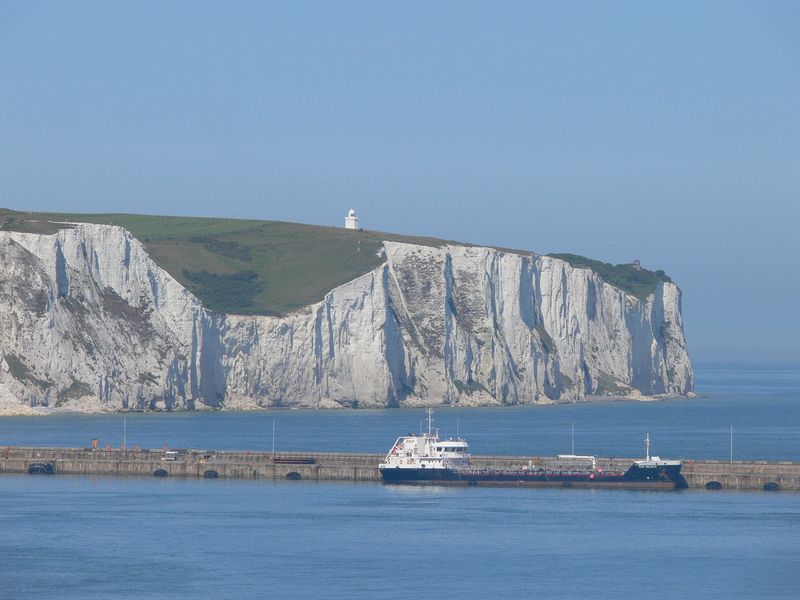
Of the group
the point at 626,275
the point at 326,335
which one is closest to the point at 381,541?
the point at 326,335

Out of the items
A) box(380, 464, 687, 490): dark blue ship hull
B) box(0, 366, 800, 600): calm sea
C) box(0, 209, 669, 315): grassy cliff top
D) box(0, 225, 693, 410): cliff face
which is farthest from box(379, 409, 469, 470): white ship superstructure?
box(0, 209, 669, 315): grassy cliff top

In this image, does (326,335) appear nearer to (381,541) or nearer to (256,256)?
(256,256)

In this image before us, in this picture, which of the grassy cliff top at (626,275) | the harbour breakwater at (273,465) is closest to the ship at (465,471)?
the harbour breakwater at (273,465)

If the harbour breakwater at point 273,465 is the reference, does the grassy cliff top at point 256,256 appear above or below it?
above

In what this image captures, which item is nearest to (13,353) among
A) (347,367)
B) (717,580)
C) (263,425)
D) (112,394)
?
(112,394)

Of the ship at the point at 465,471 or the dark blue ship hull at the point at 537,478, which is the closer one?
the dark blue ship hull at the point at 537,478

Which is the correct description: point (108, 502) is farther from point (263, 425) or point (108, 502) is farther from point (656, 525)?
point (263, 425)

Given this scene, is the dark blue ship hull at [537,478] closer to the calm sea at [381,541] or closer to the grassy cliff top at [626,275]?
the calm sea at [381,541]
